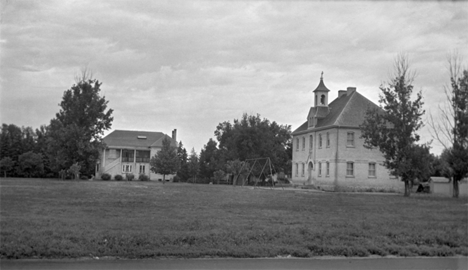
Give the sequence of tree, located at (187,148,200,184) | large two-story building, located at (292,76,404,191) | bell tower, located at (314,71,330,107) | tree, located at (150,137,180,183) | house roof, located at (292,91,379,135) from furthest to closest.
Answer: tree, located at (187,148,200,184), tree, located at (150,137,180,183), bell tower, located at (314,71,330,107), house roof, located at (292,91,379,135), large two-story building, located at (292,76,404,191)

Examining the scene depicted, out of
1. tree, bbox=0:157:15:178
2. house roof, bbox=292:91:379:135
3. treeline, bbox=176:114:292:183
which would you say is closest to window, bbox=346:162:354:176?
house roof, bbox=292:91:379:135

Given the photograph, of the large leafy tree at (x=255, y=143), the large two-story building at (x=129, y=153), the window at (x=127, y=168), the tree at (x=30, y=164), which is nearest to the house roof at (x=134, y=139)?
the large two-story building at (x=129, y=153)

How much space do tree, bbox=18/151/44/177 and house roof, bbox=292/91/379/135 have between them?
35380mm

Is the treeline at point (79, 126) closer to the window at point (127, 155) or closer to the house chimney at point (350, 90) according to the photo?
the house chimney at point (350, 90)

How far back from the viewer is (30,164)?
206ft

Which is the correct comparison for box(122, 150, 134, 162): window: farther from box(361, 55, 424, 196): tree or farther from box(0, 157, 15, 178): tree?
box(361, 55, 424, 196): tree

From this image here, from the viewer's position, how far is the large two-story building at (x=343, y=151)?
2077 inches

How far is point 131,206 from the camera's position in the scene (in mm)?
21125

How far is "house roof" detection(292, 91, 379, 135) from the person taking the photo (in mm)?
53844

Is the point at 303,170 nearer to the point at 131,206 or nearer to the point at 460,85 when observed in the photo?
the point at 460,85

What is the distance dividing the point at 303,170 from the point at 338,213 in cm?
4151

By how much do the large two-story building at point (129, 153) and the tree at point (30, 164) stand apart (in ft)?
61.0

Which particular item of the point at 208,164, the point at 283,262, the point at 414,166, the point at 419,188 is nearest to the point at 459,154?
the point at 414,166

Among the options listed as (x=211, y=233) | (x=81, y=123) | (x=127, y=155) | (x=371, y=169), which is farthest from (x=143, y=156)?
(x=211, y=233)
